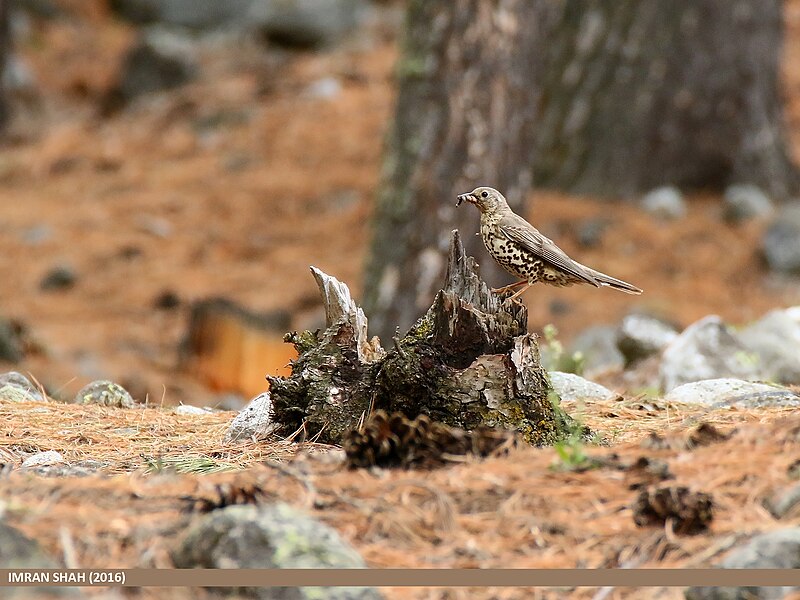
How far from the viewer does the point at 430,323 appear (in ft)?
14.6

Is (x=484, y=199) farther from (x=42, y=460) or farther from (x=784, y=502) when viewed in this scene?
(x=784, y=502)

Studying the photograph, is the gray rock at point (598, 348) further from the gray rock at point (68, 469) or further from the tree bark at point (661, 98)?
the gray rock at point (68, 469)

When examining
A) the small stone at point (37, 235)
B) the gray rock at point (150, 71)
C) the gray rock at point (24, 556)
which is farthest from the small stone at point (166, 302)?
the gray rock at point (24, 556)

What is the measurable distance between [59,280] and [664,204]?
20.1 feet

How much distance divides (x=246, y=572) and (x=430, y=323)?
1784 millimetres

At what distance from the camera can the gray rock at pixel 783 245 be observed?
1068cm

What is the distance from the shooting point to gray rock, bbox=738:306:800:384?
642cm

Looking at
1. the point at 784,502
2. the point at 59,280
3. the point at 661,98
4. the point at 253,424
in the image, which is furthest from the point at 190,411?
the point at 661,98

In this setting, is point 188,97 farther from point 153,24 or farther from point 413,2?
point 413,2

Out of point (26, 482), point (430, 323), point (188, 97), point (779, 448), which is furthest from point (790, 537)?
point (188, 97)

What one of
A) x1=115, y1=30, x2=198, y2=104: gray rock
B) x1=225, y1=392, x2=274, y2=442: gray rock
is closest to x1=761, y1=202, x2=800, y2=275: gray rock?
x1=225, y1=392, x2=274, y2=442: gray rock

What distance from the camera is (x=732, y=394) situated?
5148 millimetres

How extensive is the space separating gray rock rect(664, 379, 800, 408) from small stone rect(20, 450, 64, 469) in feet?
8.97

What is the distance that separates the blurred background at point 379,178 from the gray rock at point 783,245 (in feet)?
0.07
